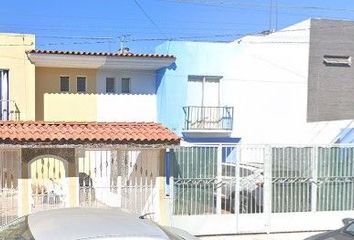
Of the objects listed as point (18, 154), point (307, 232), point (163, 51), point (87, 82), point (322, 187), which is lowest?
point (307, 232)

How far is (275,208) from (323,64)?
513 inches

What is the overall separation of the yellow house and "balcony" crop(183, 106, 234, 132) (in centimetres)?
141

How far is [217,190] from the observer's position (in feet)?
34.1

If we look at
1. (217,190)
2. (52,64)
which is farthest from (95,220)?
(52,64)

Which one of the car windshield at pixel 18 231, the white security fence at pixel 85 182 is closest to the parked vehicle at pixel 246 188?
the white security fence at pixel 85 182

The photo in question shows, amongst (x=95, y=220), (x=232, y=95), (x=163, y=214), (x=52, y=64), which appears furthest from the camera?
(x=232, y=95)

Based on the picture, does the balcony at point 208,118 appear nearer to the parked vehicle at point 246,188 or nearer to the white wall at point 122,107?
the white wall at point 122,107

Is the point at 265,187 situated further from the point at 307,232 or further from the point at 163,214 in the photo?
the point at 163,214

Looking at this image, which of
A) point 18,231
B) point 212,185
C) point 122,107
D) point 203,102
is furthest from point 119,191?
point 203,102

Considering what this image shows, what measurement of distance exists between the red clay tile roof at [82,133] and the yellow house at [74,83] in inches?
337

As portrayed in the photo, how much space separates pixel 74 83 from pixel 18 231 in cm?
1621

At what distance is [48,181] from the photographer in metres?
9.53

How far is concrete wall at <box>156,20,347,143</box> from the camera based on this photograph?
65.7 feet

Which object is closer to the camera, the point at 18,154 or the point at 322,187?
the point at 18,154
